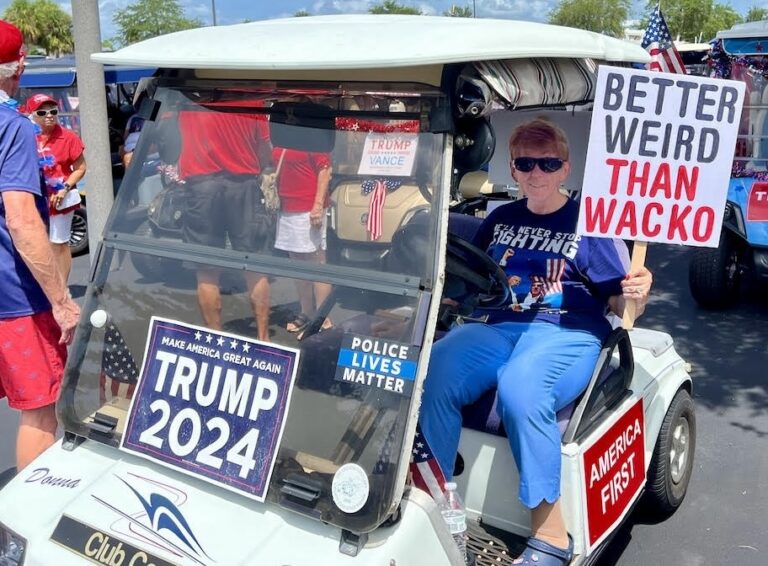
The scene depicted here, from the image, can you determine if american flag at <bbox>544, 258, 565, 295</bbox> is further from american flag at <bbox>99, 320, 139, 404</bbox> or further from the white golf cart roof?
american flag at <bbox>99, 320, 139, 404</bbox>

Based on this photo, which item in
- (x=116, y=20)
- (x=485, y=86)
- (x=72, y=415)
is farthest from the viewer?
(x=116, y=20)

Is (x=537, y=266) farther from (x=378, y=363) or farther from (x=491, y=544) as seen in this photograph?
(x=378, y=363)

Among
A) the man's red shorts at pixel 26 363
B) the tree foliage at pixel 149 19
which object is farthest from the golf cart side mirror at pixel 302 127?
the tree foliage at pixel 149 19

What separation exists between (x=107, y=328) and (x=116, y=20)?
39763mm

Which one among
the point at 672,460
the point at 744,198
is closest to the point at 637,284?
the point at 672,460

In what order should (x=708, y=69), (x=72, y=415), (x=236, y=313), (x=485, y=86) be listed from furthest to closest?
(x=708, y=69) → (x=72, y=415) → (x=236, y=313) → (x=485, y=86)

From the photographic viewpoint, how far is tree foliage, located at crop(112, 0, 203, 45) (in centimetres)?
3638

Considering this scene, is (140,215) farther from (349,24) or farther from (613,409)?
(613,409)

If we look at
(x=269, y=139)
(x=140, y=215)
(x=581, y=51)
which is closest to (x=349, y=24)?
(x=269, y=139)

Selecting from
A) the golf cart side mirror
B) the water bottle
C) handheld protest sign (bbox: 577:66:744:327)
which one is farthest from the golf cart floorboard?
the golf cart side mirror

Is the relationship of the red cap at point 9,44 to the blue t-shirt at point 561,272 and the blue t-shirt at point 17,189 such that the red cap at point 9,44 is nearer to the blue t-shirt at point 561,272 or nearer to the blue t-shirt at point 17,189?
the blue t-shirt at point 17,189

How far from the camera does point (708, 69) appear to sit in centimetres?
727

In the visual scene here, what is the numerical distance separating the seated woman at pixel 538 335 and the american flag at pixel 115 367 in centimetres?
90

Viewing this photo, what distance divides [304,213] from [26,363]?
1328mm
